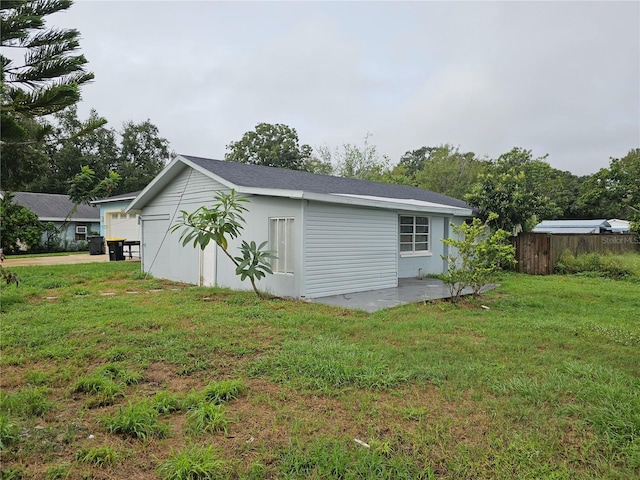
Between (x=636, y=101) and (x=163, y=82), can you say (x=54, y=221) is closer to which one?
(x=163, y=82)

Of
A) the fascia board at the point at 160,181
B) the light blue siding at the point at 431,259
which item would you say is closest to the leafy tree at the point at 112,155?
the fascia board at the point at 160,181

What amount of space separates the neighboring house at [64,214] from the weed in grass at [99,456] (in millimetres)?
27021

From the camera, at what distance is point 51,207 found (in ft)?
90.6

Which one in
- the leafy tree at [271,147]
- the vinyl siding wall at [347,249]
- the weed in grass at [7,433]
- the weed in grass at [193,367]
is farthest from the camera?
the leafy tree at [271,147]

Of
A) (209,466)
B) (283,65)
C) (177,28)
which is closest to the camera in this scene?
(209,466)

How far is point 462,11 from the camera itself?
34.1ft

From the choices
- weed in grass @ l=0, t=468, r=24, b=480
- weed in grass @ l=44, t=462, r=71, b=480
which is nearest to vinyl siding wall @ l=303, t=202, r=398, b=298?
weed in grass @ l=44, t=462, r=71, b=480

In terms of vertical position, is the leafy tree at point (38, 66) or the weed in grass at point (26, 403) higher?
the leafy tree at point (38, 66)

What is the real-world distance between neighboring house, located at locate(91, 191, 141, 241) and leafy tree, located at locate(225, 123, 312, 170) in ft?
49.1

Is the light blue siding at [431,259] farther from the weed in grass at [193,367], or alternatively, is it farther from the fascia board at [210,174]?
the weed in grass at [193,367]

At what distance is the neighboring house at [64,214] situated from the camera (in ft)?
86.3

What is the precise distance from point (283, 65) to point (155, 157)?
26926mm

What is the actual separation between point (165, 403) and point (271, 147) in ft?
115

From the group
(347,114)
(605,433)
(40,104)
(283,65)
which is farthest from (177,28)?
(347,114)
